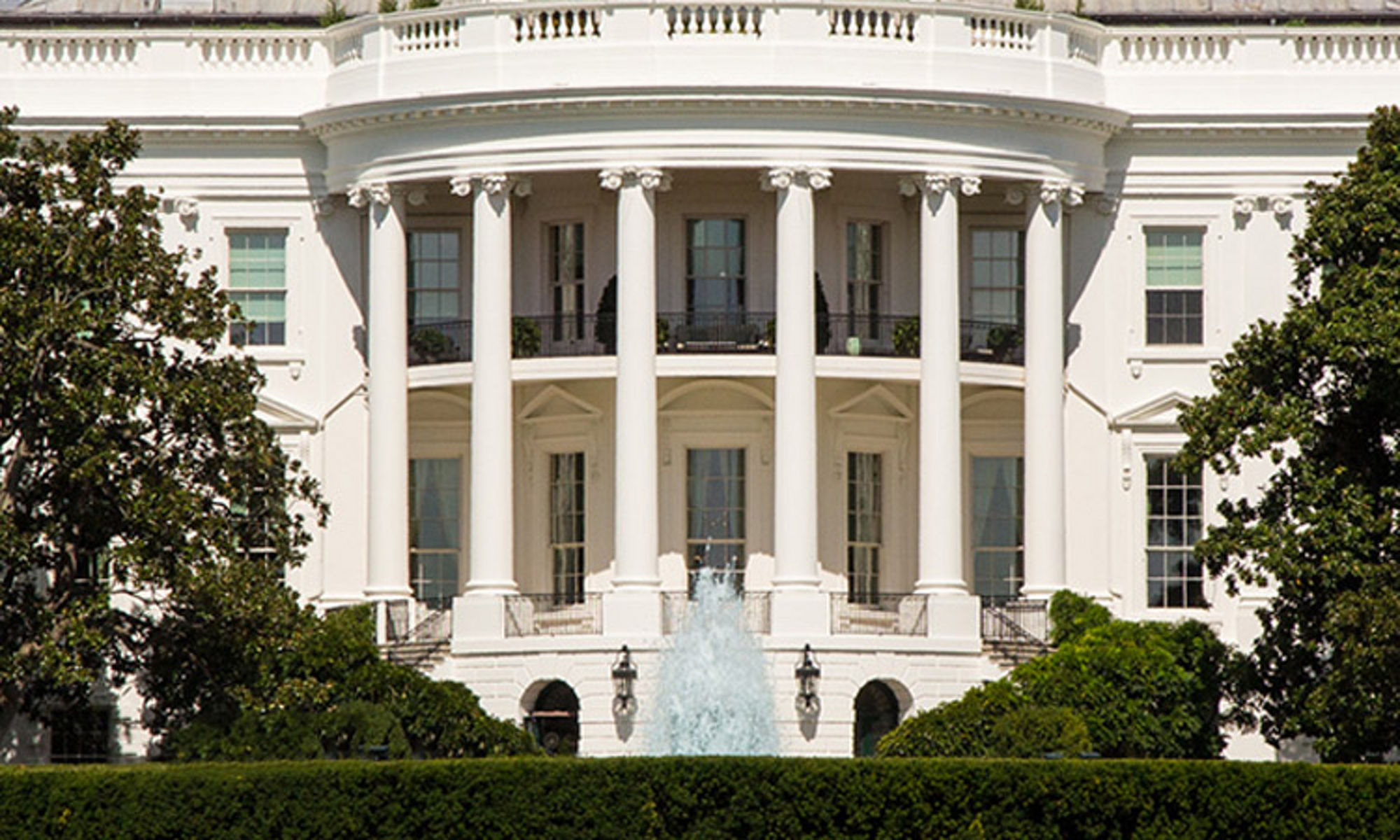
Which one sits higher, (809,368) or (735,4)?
(735,4)

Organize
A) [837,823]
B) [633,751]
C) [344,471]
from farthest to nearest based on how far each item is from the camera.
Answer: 1. [344,471]
2. [633,751]
3. [837,823]

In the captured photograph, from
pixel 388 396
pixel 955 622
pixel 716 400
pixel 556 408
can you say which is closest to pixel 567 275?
pixel 556 408

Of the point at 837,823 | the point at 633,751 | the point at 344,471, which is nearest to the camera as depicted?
the point at 837,823

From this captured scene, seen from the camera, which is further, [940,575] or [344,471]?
[344,471]

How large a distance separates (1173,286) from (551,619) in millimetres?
11565

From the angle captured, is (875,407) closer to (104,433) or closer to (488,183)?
(488,183)

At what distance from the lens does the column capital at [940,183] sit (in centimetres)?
5553

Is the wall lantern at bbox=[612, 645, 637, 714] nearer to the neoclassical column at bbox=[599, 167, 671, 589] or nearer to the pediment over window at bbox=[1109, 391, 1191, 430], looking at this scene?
the neoclassical column at bbox=[599, 167, 671, 589]

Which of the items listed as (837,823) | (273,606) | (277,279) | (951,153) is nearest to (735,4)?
(951,153)

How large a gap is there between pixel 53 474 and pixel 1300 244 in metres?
16.8

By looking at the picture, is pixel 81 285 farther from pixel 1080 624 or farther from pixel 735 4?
pixel 1080 624

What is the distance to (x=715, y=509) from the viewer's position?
58062 millimetres

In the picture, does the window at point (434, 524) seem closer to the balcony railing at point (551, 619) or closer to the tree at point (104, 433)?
the balcony railing at point (551, 619)

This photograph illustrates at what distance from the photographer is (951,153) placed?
5562 centimetres
